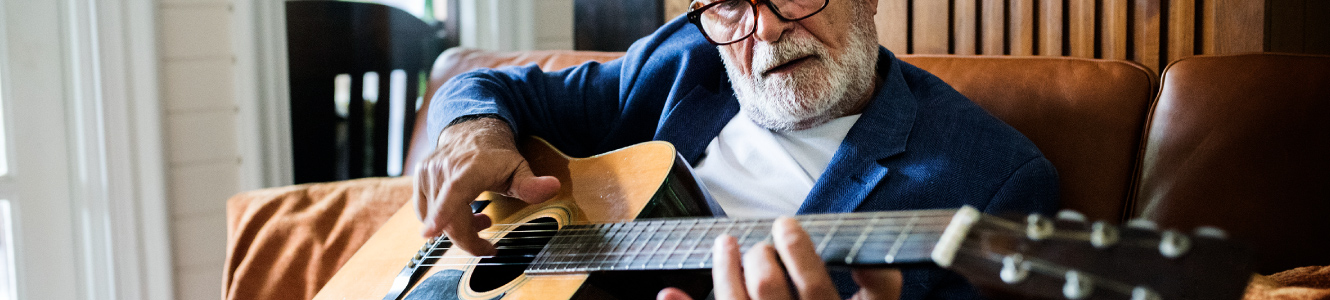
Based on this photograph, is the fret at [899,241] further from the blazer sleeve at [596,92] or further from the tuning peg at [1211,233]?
the blazer sleeve at [596,92]

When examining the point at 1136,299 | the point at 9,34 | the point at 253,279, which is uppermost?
the point at 9,34

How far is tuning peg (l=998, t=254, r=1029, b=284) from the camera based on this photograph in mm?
565

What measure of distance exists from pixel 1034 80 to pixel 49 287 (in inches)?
83.1

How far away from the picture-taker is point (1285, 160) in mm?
1078

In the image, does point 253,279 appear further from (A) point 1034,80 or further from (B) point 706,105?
(A) point 1034,80

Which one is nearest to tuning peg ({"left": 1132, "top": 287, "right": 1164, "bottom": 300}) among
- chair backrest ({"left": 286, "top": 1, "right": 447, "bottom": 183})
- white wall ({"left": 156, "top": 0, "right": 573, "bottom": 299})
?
white wall ({"left": 156, "top": 0, "right": 573, "bottom": 299})

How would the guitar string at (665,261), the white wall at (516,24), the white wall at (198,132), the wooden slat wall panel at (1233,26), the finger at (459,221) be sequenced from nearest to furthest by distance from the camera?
the guitar string at (665,261)
the finger at (459,221)
the wooden slat wall panel at (1233,26)
the white wall at (198,132)
the white wall at (516,24)

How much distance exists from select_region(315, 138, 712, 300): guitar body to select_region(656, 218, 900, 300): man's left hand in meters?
0.07

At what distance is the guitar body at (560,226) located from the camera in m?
0.84

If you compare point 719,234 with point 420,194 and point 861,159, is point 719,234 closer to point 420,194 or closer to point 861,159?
point 861,159

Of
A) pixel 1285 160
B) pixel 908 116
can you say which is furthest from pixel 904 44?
pixel 1285 160

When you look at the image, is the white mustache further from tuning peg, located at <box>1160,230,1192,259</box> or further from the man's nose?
tuning peg, located at <box>1160,230,1192,259</box>

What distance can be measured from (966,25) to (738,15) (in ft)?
2.06

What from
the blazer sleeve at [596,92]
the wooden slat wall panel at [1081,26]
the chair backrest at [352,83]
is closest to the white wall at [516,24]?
the chair backrest at [352,83]
